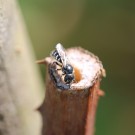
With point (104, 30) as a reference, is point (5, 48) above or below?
above

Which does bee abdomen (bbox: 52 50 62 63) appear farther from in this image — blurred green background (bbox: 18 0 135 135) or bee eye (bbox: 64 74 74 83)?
blurred green background (bbox: 18 0 135 135)

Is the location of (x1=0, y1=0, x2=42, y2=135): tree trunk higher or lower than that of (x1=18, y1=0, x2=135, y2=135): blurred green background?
higher

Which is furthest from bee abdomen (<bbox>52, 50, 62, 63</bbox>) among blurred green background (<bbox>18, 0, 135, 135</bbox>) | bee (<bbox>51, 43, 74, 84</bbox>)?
blurred green background (<bbox>18, 0, 135, 135</bbox>)

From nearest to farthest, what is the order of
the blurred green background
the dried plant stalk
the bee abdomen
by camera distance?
1. the dried plant stalk
2. the bee abdomen
3. the blurred green background

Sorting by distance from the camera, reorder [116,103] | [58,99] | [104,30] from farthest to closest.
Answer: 1. [104,30]
2. [116,103]
3. [58,99]

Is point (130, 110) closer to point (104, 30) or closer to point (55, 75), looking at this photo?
point (104, 30)

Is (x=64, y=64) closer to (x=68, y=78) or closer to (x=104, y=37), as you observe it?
(x=68, y=78)

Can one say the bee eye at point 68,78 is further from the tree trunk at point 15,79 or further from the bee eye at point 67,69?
the tree trunk at point 15,79

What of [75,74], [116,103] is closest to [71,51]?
[75,74]
